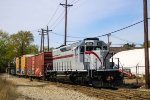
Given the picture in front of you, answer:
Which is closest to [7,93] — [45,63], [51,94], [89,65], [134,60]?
[51,94]

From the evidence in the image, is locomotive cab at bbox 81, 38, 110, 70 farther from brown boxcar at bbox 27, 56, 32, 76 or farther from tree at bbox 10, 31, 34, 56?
tree at bbox 10, 31, 34, 56

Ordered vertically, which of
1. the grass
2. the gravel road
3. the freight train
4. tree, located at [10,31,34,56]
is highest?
tree, located at [10,31,34,56]

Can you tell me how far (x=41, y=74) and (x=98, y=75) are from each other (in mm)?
13468

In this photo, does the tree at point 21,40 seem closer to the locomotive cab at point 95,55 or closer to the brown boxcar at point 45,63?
the brown boxcar at point 45,63

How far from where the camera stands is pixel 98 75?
24.4 m

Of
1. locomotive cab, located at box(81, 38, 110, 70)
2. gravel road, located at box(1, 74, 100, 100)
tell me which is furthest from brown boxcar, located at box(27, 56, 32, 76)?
locomotive cab, located at box(81, 38, 110, 70)

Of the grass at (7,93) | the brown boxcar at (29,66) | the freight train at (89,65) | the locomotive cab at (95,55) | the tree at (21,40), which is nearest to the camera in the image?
the grass at (7,93)

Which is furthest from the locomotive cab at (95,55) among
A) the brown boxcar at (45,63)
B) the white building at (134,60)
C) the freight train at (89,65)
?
the white building at (134,60)

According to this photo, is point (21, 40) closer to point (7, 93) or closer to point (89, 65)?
point (89, 65)

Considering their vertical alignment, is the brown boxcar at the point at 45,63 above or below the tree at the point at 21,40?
below

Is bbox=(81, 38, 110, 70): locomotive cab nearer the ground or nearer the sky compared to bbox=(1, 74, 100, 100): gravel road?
nearer the sky

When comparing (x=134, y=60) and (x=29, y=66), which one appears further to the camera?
(x=134, y=60)

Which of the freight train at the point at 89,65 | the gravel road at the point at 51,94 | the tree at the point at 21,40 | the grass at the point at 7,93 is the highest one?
the tree at the point at 21,40

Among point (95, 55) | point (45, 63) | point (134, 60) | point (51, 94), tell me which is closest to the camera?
point (51, 94)
